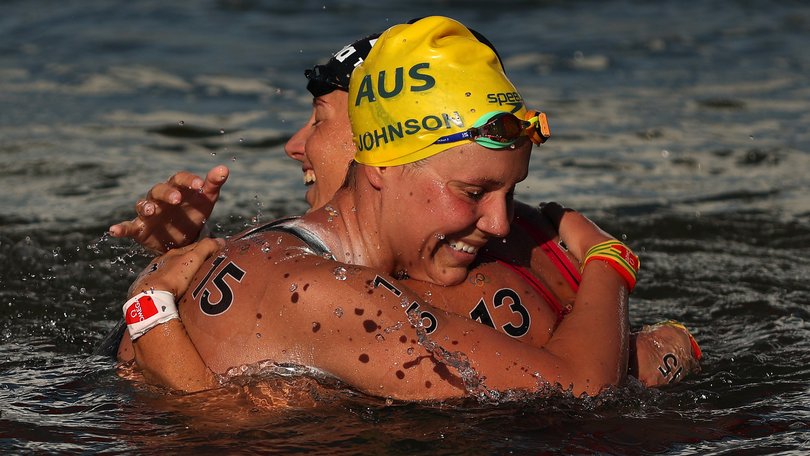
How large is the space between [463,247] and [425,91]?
0.73 metres

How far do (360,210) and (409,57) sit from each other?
729 millimetres

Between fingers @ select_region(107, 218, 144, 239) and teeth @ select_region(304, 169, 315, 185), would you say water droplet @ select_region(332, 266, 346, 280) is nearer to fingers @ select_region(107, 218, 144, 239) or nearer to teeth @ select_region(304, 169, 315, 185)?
fingers @ select_region(107, 218, 144, 239)

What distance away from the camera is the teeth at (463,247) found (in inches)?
223

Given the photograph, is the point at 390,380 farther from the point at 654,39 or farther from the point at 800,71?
the point at 654,39

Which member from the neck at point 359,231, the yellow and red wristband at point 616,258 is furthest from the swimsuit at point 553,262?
the neck at point 359,231

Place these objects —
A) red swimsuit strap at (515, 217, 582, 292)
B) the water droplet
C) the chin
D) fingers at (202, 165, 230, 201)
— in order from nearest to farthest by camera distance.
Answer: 1. the water droplet
2. the chin
3. fingers at (202, 165, 230, 201)
4. red swimsuit strap at (515, 217, 582, 292)

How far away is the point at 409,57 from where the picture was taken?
5.57 metres

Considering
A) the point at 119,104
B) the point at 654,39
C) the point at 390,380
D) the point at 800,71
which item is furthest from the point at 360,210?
the point at 654,39

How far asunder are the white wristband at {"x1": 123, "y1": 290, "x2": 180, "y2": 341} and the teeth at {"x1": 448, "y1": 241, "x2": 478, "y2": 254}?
1275 mm

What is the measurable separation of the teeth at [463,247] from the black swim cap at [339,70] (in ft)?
4.59

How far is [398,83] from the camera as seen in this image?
18.3 feet

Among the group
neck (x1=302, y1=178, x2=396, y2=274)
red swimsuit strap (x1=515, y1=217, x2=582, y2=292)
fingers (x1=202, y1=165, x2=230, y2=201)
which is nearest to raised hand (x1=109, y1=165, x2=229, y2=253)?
fingers (x1=202, y1=165, x2=230, y2=201)

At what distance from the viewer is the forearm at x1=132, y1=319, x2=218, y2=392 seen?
213 inches

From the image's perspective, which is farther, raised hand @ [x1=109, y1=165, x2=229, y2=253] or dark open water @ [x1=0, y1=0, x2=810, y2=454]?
raised hand @ [x1=109, y1=165, x2=229, y2=253]
